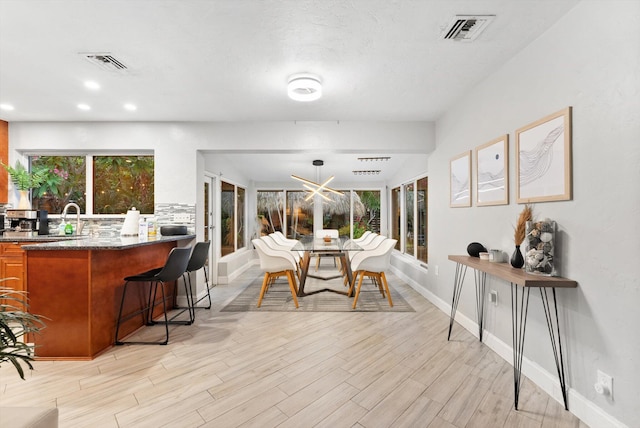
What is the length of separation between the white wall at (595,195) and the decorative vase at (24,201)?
18.8 feet

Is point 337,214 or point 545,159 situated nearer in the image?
point 545,159

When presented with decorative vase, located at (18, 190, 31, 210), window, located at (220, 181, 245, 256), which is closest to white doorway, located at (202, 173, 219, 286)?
window, located at (220, 181, 245, 256)

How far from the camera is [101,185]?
14.2ft

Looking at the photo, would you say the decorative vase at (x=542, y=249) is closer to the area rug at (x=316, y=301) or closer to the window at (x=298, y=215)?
the area rug at (x=316, y=301)

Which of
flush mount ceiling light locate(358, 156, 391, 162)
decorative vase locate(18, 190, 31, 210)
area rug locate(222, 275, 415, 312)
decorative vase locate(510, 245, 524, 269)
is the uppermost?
flush mount ceiling light locate(358, 156, 391, 162)

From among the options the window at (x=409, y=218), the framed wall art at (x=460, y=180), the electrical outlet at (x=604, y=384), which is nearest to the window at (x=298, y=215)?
the window at (x=409, y=218)

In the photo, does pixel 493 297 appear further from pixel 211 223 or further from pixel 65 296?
A: pixel 211 223

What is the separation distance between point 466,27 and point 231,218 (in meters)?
Result: 5.44

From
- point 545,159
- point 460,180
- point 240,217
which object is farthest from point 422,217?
point 240,217

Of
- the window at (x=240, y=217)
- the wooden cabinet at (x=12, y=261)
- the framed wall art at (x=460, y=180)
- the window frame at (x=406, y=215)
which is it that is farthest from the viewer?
the window at (x=240, y=217)

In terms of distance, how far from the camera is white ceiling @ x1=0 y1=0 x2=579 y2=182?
6.41 feet

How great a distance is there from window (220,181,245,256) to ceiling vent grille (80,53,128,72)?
10.6ft

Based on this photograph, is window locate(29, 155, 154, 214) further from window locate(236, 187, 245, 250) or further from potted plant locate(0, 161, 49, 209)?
window locate(236, 187, 245, 250)

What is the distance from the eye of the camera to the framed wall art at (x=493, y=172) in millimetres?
2580
